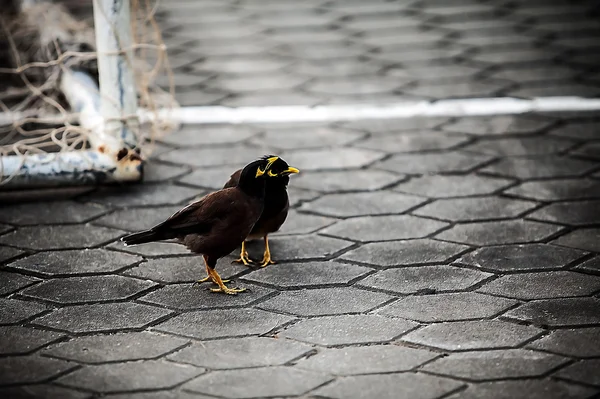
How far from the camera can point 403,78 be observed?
20.8ft

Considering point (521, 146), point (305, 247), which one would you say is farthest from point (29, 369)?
point (521, 146)

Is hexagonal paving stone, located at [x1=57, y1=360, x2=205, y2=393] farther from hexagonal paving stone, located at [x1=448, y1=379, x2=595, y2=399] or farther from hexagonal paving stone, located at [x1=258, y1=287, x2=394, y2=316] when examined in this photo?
hexagonal paving stone, located at [x1=448, y1=379, x2=595, y2=399]

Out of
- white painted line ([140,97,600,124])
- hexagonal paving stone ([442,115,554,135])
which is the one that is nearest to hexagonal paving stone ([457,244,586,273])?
hexagonal paving stone ([442,115,554,135])

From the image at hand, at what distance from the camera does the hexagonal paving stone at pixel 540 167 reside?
16.1 feet

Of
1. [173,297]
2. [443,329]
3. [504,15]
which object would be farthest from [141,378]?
[504,15]

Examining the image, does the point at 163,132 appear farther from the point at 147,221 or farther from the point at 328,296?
the point at 328,296

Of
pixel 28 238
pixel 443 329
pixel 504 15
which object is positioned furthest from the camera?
pixel 504 15

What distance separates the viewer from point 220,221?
145 inches

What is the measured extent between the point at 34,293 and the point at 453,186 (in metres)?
2.08

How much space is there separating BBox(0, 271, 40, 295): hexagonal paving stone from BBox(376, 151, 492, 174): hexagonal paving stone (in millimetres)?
1947

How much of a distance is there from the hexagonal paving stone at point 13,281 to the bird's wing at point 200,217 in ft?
1.83

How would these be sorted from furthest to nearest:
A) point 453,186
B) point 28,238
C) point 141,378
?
point 453,186, point 28,238, point 141,378

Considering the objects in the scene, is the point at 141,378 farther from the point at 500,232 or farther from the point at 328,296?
the point at 500,232

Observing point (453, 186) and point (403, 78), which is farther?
point (403, 78)
